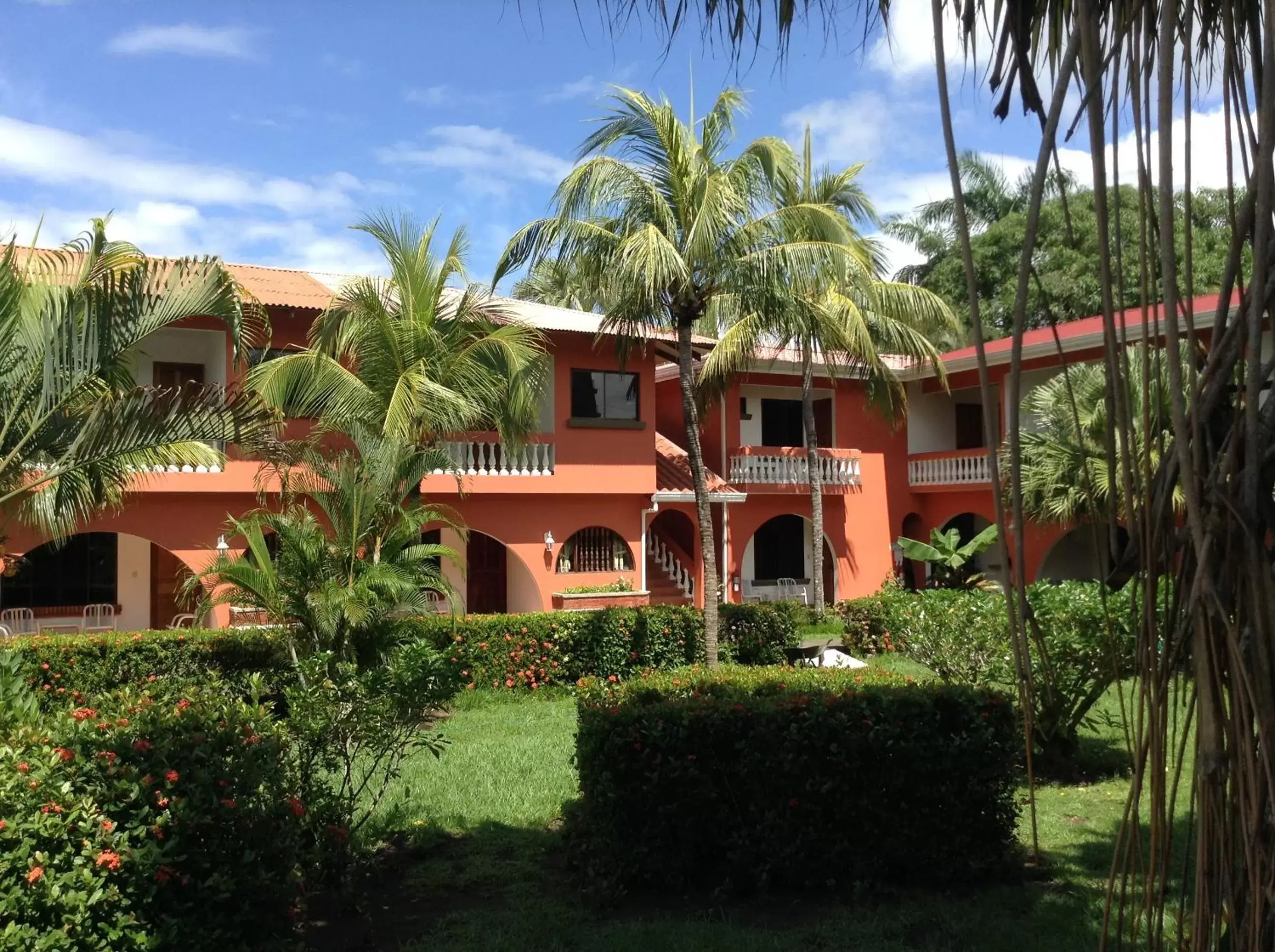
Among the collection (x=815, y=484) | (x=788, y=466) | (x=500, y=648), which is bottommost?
(x=500, y=648)

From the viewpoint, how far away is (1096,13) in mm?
1755

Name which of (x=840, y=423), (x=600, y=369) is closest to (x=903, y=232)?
(x=840, y=423)

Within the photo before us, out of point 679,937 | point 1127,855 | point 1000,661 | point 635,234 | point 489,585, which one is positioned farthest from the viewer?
point 489,585

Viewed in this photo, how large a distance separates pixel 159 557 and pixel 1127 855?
2080 cm

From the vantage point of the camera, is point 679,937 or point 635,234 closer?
point 679,937

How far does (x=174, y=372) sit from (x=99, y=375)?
1132 cm

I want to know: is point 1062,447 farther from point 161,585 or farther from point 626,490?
point 161,585

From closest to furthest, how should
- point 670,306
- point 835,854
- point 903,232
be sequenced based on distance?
1. point 835,854
2. point 670,306
3. point 903,232

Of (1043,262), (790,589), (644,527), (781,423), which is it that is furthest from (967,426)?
(644,527)

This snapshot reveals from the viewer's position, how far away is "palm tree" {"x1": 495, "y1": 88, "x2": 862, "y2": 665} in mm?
12242

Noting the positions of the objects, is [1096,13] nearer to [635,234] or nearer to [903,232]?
[635,234]

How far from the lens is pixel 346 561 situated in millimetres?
10695

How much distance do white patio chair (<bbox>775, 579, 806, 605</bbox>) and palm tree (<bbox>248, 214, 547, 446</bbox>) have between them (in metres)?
10.8

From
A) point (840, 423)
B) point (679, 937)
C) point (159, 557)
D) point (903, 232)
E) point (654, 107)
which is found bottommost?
point (679, 937)
